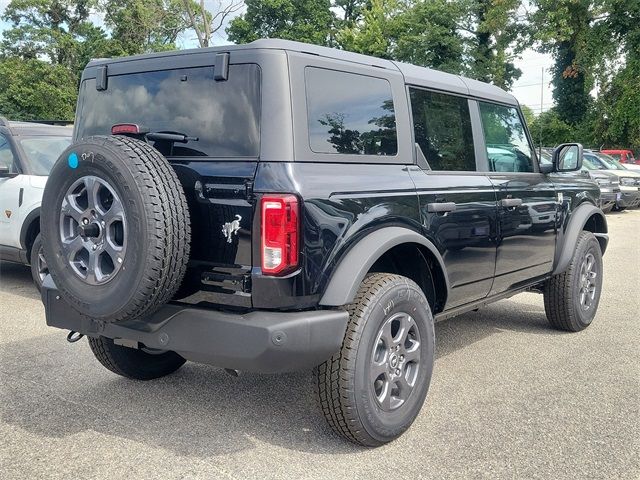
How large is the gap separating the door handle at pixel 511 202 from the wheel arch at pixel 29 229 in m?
4.56

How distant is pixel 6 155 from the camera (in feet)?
22.8

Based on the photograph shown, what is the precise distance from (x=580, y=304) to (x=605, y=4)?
24.4 meters

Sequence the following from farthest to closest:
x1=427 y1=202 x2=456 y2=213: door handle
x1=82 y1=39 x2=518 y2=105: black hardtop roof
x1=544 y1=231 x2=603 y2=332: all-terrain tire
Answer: x1=544 y1=231 x2=603 y2=332: all-terrain tire, x1=427 y1=202 x2=456 y2=213: door handle, x1=82 y1=39 x2=518 y2=105: black hardtop roof

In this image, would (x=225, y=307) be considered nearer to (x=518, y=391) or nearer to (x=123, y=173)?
(x=123, y=173)

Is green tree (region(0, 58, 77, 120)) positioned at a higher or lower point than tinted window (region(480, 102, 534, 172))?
higher

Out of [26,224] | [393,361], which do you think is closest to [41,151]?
[26,224]

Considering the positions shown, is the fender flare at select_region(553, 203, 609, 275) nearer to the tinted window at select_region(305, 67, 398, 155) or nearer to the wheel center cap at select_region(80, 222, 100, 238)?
the tinted window at select_region(305, 67, 398, 155)

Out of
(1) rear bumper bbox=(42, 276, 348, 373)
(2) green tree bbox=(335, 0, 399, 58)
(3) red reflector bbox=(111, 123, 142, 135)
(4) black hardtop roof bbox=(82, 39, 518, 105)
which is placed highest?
(2) green tree bbox=(335, 0, 399, 58)

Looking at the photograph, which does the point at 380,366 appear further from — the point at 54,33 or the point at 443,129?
the point at 54,33

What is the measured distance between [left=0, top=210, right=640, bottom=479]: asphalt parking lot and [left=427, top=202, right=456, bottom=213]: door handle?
1.13 m

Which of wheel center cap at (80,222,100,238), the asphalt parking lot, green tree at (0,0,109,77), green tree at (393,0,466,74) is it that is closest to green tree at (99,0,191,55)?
green tree at (0,0,109,77)

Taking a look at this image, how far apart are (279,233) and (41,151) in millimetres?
5181

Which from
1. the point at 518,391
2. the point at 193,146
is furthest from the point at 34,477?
the point at 518,391

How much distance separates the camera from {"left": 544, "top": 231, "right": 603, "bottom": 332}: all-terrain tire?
5.23m
